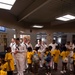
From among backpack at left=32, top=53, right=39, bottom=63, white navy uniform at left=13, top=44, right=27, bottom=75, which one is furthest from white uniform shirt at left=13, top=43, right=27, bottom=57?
backpack at left=32, top=53, right=39, bottom=63

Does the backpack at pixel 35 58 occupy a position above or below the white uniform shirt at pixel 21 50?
below

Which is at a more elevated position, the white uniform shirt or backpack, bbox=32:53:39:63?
the white uniform shirt

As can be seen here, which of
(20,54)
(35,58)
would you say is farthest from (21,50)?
(35,58)

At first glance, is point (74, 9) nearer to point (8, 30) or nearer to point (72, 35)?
point (8, 30)

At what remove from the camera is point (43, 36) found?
2088 cm

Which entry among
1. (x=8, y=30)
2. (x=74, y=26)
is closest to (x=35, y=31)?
(x=74, y=26)

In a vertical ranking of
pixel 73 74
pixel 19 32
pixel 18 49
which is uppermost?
pixel 19 32

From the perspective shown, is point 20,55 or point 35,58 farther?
point 35,58

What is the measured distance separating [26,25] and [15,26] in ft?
11.4

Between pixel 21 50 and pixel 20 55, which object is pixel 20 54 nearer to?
pixel 20 55

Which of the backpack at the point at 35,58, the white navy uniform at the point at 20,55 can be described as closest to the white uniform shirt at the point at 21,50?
the white navy uniform at the point at 20,55

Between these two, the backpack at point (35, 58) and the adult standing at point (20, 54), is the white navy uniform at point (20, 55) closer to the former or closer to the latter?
the adult standing at point (20, 54)

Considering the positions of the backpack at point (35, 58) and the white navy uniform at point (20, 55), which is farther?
the backpack at point (35, 58)

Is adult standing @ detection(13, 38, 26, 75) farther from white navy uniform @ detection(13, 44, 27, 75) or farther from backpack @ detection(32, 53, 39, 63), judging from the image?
backpack @ detection(32, 53, 39, 63)
